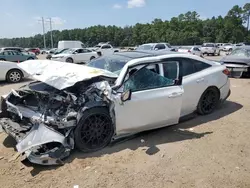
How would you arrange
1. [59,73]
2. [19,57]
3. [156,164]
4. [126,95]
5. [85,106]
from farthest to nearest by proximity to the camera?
[19,57] → [59,73] → [126,95] → [85,106] → [156,164]

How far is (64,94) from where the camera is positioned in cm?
426

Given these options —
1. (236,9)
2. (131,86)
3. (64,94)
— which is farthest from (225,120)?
(236,9)

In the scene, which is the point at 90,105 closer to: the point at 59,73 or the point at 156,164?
the point at 59,73

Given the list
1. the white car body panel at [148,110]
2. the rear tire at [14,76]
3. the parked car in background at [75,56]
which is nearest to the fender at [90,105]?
the white car body panel at [148,110]

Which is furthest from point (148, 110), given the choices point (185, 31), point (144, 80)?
point (185, 31)

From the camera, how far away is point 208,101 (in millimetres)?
5902


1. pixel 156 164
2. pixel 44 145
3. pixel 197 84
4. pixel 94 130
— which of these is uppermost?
pixel 197 84

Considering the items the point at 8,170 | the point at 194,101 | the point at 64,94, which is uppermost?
the point at 64,94

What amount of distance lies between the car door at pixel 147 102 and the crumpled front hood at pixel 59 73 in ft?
1.40

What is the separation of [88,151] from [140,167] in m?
0.90

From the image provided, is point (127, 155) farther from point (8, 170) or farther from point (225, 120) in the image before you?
point (225, 120)

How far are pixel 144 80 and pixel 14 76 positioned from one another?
863cm

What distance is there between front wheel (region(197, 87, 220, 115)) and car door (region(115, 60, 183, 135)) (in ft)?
3.93

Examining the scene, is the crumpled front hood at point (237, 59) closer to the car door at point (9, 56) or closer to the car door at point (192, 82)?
the car door at point (192, 82)
